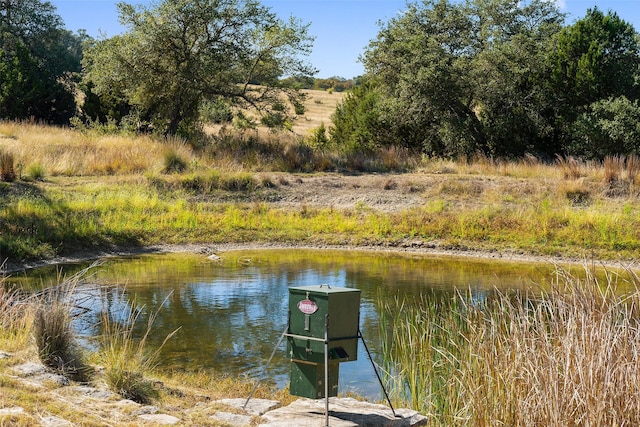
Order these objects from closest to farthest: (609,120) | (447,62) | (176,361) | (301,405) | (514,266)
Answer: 1. (301,405)
2. (176,361)
3. (514,266)
4. (609,120)
5. (447,62)

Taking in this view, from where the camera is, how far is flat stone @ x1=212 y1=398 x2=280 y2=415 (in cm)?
703

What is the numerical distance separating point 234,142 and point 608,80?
13984 millimetres

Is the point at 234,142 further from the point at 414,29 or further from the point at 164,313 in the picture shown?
the point at 164,313

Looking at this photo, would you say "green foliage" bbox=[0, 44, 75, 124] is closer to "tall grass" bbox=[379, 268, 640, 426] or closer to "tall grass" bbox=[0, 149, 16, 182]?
"tall grass" bbox=[0, 149, 16, 182]

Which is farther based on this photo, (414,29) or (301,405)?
(414,29)

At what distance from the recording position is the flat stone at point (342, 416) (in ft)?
21.7

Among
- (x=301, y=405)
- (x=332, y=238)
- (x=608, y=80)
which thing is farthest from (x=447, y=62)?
(x=301, y=405)

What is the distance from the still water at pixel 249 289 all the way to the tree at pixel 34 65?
2350cm

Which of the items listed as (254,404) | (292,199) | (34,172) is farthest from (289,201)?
(254,404)

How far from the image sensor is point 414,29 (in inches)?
1328

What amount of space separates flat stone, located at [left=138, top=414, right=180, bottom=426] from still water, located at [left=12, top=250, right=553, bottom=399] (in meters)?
1.34

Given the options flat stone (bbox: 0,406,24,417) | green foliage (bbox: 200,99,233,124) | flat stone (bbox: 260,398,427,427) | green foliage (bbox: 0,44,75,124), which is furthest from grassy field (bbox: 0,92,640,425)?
green foliage (bbox: 0,44,75,124)

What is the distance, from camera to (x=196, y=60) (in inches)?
1165

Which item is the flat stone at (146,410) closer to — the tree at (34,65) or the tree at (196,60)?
the tree at (196,60)
